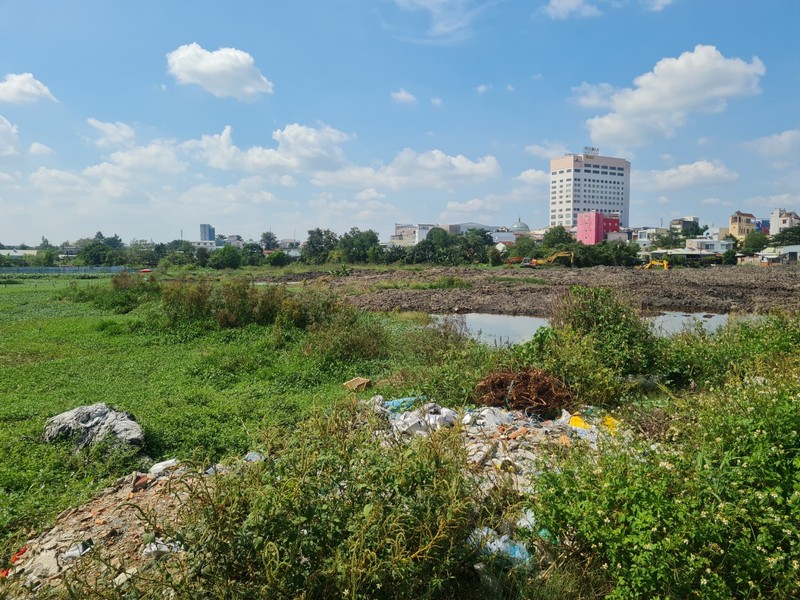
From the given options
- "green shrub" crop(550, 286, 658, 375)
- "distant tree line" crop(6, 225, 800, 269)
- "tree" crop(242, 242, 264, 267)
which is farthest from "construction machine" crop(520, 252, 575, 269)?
"green shrub" crop(550, 286, 658, 375)

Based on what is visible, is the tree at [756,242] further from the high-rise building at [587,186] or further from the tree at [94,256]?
the tree at [94,256]

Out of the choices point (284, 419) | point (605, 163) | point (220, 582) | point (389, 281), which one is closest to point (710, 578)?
point (220, 582)

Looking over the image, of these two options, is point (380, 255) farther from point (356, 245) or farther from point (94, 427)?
point (94, 427)

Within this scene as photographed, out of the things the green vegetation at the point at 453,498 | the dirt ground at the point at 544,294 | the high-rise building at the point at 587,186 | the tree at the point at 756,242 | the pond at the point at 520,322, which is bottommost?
the pond at the point at 520,322

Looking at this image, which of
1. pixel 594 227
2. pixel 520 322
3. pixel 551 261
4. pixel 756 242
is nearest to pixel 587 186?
pixel 594 227

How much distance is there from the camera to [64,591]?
2.35m

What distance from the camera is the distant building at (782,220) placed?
86875 millimetres

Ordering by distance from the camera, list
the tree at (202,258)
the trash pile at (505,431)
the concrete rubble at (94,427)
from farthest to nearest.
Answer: the tree at (202,258), the concrete rubble at (94,427), the trash pile at (505,431)

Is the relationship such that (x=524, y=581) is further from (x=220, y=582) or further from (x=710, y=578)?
(x=220, y=582)

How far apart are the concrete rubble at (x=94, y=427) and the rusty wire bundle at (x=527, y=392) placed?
370 centimetres

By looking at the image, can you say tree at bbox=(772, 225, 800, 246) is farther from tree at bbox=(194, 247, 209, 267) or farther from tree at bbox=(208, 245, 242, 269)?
tree at bbox=(194, 247, 209, 267)

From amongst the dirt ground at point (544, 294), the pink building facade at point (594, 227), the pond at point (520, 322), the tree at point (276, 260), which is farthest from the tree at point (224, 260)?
the pink building facade at point (594, 227)

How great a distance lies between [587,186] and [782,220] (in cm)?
4392

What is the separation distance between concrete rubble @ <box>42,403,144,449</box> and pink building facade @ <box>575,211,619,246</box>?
8031 centimetres
